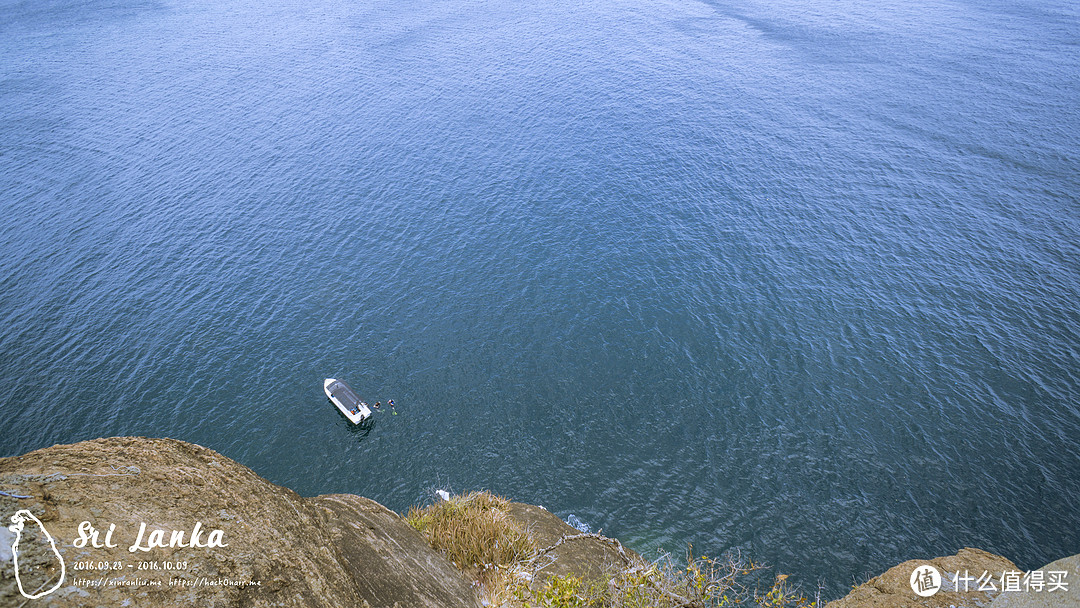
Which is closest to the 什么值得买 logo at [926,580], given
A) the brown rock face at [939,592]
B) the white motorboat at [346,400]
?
the brown rock face at [939,592]

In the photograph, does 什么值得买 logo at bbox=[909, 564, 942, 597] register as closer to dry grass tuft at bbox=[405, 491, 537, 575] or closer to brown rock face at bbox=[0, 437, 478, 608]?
dry grass tuft at bbox=[405, 491, 537, 575]

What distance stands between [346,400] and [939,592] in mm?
38378

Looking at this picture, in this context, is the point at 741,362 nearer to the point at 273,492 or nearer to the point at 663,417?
the point at 663,417

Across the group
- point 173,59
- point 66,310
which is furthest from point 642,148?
point 173,59

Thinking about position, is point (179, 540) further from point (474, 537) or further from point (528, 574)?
point (528, 574)

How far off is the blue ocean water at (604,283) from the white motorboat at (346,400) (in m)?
1.39

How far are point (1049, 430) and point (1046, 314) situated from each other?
14803mm

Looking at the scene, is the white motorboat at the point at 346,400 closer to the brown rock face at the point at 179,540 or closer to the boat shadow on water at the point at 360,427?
the boat shadow on water at the point at 360,427

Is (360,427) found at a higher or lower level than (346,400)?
lower

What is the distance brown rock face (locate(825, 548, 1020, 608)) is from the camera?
18.1 metres

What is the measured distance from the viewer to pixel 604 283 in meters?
57.8

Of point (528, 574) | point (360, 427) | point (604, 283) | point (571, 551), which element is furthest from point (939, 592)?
point (604, 283)

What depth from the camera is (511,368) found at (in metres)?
48.7

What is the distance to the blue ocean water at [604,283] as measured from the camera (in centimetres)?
3978
